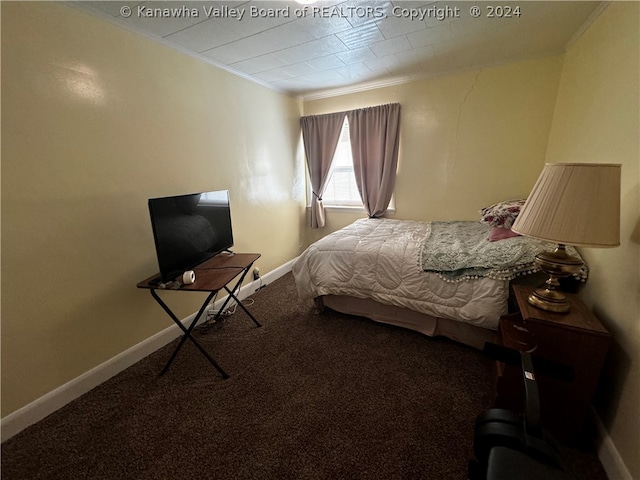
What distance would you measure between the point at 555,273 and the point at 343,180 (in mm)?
2791

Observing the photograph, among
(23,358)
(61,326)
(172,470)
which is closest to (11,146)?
(61,326)

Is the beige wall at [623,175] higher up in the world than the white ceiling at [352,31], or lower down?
lower down

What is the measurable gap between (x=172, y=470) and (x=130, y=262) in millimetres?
1313

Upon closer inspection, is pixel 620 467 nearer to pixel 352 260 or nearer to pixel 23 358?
pixel 352 260

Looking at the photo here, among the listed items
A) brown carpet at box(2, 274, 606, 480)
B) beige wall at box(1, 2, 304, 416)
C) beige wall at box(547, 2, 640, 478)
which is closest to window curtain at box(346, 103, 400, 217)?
beige wall at box(547, 2, 640, 478)

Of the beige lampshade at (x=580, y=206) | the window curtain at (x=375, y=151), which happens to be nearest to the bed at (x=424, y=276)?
the beige lampshade at (x=580, y=206)

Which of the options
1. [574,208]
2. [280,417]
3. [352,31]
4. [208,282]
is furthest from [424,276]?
[352,31]

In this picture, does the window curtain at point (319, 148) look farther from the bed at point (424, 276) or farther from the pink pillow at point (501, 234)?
the pink pillow at point (501, 234)

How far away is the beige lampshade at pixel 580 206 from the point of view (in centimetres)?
108

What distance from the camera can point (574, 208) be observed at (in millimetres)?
1120

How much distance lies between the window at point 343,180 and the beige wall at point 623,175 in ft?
7.44

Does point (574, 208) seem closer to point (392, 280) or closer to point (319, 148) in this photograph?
point (392, 280)

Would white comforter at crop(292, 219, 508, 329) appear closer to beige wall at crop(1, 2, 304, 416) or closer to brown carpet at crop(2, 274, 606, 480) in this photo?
brown carpet at crop(2, 274, 606, 480)

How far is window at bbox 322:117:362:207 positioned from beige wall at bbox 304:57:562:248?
0.51 metres
